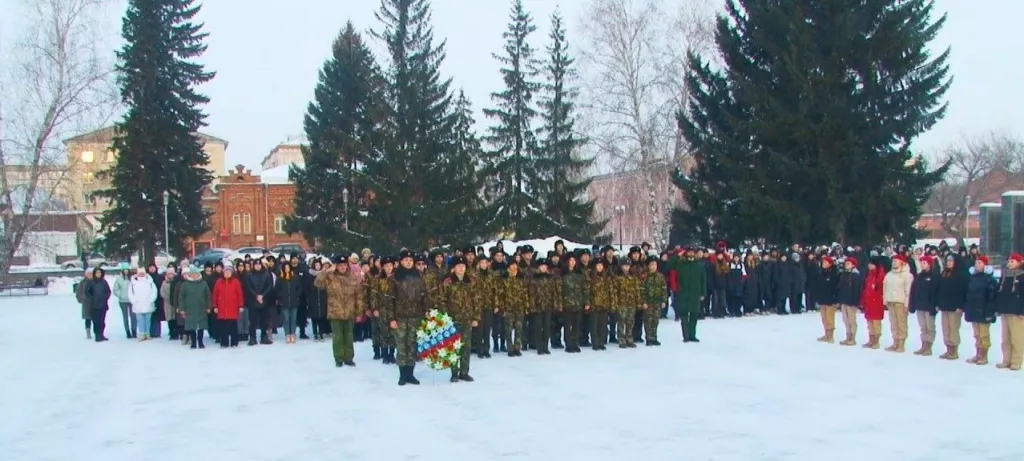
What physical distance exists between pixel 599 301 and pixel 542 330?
1.04 metres

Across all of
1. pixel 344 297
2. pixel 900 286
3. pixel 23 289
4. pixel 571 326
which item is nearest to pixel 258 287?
pixel 344 297

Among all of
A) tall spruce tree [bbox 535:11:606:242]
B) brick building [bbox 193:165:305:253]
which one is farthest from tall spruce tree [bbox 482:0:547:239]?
brick building [bbox 193:165:305:253]

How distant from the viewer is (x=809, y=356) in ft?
43.6

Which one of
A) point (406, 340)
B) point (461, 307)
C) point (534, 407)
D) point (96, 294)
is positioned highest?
point (96, 294)

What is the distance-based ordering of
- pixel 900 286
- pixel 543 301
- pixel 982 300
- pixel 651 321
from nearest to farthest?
1. pixel 982 300
2. pixel 900 286
3. pixel 543 301
4. pixel 651 321

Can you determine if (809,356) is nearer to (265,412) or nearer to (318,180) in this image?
(265,412)

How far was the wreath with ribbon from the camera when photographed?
1081 centimetres

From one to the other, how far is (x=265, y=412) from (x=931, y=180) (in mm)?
22349

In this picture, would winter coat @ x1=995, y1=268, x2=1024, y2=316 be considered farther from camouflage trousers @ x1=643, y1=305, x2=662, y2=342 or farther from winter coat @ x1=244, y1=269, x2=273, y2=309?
winter coat @ x1=244, y1=269, x2=273, y2=309

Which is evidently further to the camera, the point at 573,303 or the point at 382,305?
the point at 573,303

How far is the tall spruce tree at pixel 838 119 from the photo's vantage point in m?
25.6

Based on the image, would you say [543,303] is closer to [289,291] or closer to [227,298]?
[289,291]

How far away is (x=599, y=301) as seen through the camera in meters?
14.3

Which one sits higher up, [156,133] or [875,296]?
[156,133]
